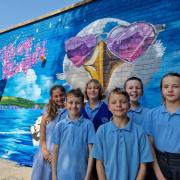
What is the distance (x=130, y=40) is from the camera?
4879mm

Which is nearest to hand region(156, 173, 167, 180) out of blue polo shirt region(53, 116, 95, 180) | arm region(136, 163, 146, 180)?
arm region(136, 163, 146, 180)

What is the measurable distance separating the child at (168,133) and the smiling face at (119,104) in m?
0.29

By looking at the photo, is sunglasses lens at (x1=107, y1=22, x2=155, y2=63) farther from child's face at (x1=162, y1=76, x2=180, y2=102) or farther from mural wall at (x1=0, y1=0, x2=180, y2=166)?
child's face at (x1=162, y1=76, x2=180, y2=102)

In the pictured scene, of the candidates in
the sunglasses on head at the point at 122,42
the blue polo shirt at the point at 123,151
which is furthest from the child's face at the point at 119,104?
the sunglasses on head at the point at 122,42

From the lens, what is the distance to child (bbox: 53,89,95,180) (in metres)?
2.66

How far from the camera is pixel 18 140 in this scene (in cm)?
693

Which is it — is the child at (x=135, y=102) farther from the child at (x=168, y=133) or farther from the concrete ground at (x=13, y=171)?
the concrete ground at (x=13, y=171)

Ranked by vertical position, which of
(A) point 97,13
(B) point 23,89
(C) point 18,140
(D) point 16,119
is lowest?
(C) point 18,140

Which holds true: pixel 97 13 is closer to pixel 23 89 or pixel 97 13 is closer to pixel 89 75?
pixel 89 75

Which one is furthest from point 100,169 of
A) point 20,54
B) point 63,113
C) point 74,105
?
point 20,54

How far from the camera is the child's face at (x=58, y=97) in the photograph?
3.21m

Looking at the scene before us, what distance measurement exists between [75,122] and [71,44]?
3.50 m

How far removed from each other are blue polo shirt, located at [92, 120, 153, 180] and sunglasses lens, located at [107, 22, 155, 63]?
2549 millimetres

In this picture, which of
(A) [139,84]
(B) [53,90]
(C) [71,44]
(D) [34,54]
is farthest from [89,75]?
(A) [139,84]
